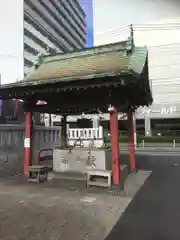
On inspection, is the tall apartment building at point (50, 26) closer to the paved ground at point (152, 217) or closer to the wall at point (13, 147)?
the wall at point (13, 147)

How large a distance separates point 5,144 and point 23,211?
6.26 m

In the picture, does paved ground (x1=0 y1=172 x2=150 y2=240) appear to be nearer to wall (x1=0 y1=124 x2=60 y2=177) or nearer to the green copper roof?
wall (x1=0 y1=124 x2=60 y2=177)

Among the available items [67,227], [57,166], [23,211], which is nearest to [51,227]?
[67,227]

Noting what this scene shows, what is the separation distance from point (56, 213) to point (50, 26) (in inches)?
3591

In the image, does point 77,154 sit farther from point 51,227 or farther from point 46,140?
point 51,227

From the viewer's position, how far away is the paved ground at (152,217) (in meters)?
5.14

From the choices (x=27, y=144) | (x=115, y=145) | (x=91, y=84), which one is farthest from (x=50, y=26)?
(x=115, y=145)

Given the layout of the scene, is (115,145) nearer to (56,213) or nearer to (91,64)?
(91,64)

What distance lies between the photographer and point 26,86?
9.77 meters

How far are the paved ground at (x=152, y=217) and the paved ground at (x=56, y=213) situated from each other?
0.23 meters

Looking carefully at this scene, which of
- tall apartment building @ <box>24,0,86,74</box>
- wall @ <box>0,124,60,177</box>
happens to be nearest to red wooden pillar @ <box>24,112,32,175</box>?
wall @ <box>0,124,60,177</box>

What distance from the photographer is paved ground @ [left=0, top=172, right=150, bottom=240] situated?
524cm

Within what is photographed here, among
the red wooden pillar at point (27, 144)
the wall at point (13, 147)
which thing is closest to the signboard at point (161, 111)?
the wall at point (13, 147)

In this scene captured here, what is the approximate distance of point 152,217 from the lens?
20.4 ft
